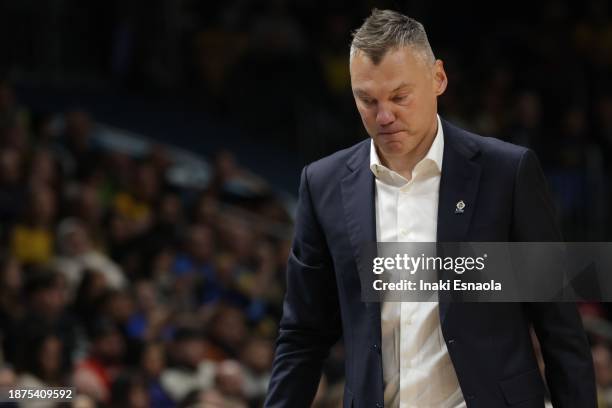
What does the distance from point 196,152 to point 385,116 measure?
7475mm

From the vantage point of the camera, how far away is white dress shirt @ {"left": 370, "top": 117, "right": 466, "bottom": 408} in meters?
2.61

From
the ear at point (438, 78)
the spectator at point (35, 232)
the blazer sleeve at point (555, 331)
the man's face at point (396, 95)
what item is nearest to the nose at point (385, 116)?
the man's face at point (396, 95)

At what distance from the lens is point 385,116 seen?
2.53 metres

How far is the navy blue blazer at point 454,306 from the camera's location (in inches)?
101

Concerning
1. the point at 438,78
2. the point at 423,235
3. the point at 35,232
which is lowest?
the point at 423,235

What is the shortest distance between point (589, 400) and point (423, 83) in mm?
744

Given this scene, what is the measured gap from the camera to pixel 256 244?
27.6ft

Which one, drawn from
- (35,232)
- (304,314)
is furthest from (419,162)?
(35,232)

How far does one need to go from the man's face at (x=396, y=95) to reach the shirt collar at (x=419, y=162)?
2.4 inches

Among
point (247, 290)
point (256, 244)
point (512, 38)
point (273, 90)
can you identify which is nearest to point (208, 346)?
point (247, 290)

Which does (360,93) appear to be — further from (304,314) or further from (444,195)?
(304,314)

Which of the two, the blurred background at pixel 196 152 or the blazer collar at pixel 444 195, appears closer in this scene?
the blazer collar at pixel 444 195

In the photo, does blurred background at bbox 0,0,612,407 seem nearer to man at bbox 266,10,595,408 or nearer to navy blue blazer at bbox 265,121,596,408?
navy blue blazer at bbox 265,121,596,408

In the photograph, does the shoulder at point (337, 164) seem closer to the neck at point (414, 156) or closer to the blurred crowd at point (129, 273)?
the neck at point (414, 156)
